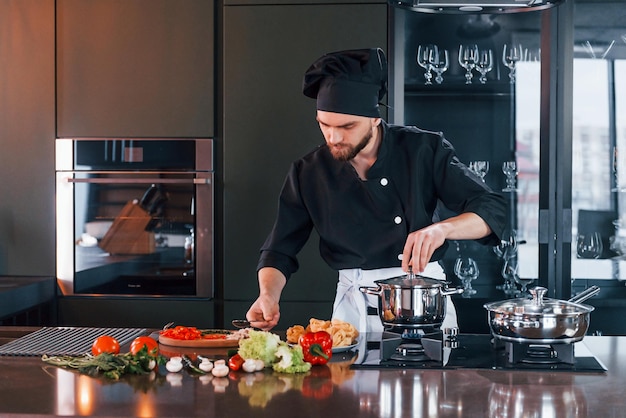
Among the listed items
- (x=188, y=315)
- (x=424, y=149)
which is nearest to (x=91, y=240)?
(x=188, y=315)

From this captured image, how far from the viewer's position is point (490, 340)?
2.35 meters

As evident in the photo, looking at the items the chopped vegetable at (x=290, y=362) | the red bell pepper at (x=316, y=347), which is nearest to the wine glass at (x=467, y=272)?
the red bell pepper at (x=316, y=347)

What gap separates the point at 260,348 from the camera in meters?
1.98

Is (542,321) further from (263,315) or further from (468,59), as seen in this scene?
(468,59)

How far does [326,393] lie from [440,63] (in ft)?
7.61

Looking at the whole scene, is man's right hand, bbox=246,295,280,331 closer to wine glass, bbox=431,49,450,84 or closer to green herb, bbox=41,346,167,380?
green herb, bbox=41,346,167,380

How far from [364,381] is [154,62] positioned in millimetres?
2158

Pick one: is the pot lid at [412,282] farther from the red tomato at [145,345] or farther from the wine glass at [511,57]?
the wine glass at [511,57]

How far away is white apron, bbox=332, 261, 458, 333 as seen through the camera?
269 centimetres

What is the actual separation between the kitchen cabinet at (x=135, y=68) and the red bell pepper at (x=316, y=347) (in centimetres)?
173

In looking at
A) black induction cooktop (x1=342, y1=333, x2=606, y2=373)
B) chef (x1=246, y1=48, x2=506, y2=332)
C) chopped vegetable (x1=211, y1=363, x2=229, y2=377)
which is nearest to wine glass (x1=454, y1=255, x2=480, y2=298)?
chef (x1=246, y1=48, x2=506, y2=332)

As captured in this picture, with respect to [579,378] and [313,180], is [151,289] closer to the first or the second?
[313,180]

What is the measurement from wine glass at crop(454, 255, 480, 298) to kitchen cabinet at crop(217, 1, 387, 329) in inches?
23.1

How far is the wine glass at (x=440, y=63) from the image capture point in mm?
3763
